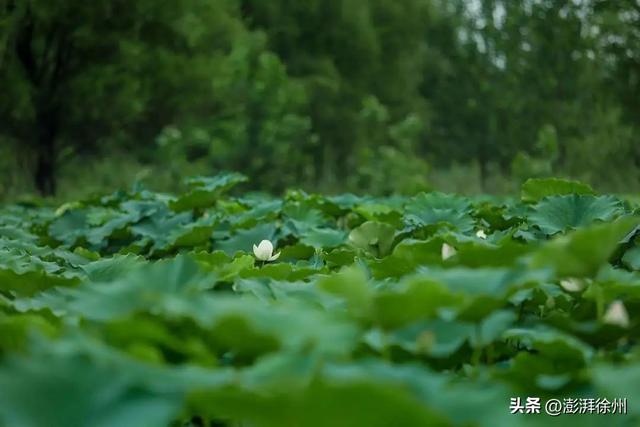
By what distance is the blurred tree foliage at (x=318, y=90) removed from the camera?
11.6 m

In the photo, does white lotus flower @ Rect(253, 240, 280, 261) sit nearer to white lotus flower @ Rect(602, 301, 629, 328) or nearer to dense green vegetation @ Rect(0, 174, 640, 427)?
dense green vegetation @ Rect(0, 174, 640, 427)

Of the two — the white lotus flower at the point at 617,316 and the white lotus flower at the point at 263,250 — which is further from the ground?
the white lotus flower at the point at 263,250

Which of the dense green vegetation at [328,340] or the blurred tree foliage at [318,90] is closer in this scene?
the dense green vegetation at [328,340]

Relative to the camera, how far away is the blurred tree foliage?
11555mm

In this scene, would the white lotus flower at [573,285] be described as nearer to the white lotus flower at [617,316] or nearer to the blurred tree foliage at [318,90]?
the white lotus flower at [617,316]

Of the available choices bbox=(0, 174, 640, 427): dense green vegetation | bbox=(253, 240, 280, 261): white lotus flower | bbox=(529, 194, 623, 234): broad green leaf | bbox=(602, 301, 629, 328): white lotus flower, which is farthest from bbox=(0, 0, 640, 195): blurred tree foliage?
bbox=(602, 301, 629, 328): white lotus flower

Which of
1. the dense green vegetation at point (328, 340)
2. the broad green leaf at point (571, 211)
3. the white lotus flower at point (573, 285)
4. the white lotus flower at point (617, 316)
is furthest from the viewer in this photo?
the broad green leaf at point (571, 211)

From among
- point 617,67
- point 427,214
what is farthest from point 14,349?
point 617,67

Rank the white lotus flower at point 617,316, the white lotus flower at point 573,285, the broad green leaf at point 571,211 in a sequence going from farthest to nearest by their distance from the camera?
the broad green leaf at point 571,211 < the white lotus flower at point 573,285 < the white lotus flower at point 617,316

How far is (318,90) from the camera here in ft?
77.2

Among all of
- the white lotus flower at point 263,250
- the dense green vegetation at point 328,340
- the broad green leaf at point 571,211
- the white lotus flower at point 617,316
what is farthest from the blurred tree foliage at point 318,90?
the white lotus flower at point 617,316

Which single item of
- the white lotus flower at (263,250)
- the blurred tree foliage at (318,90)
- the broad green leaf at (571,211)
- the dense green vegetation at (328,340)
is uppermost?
the blurred tree foliage at (318,90)

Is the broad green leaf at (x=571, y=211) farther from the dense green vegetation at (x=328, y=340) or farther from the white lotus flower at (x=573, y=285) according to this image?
the white lotus flower at (x=573, y=285)

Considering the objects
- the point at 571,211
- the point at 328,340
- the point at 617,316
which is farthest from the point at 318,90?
the point at 328,340
